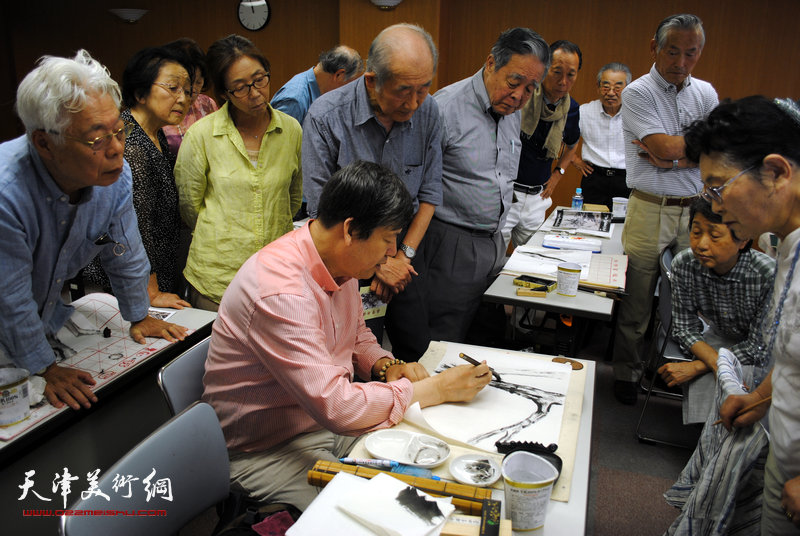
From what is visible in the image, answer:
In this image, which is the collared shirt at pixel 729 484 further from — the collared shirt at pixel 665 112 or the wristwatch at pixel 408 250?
the collared shirt at pixel 665 112

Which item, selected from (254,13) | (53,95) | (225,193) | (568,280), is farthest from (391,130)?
(254,13)

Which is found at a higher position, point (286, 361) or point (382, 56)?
point (382, 56)

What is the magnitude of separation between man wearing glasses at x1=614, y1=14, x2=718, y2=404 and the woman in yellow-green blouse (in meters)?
1.81

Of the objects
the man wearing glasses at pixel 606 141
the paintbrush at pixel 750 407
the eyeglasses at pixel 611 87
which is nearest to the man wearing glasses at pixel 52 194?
the paintbrush at pixel 750 407

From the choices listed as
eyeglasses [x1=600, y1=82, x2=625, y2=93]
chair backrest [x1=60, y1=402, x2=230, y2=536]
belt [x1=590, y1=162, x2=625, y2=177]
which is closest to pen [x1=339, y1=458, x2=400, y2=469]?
chair backrest [x1=60, y1=402, x2=230, y2=536]

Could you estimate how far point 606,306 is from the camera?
225cm

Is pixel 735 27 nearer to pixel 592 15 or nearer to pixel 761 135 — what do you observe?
pixel 592 15

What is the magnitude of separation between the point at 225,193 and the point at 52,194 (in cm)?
89

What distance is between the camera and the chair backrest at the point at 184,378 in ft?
4.97

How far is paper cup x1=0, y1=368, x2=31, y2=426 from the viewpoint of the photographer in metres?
1.44

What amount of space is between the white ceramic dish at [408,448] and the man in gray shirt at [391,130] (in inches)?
35.1

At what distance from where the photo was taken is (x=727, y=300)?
2395mm

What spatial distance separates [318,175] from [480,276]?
96 centimetres

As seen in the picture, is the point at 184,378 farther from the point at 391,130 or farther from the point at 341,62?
the point at 341,62
